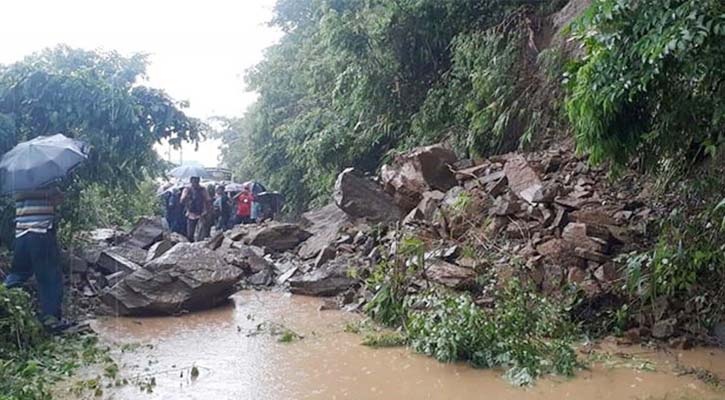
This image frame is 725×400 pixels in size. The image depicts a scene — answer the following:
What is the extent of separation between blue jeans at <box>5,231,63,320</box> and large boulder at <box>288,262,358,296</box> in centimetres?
350

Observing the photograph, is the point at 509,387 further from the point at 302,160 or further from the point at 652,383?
the point at 302,160

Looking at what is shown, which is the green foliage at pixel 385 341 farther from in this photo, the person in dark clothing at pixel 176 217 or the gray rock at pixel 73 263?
the person in dark clothing at pixel 176 217

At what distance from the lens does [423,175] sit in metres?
9.40

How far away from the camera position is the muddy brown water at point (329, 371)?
4348 mm

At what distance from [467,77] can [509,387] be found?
7363 mm

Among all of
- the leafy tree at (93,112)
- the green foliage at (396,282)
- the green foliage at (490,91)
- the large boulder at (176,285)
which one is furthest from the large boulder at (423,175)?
the leafy tree at (93,112)

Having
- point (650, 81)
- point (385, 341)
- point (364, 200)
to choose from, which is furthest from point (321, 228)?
point (650, 81)

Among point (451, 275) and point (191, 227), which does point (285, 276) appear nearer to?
point (451, 275)

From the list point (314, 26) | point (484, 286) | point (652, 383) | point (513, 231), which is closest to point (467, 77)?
point (513, 231)

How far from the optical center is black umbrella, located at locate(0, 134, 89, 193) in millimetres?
5551

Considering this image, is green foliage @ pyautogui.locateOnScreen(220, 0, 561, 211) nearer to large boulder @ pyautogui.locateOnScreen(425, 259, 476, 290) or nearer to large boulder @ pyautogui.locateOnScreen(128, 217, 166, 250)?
large boulder @ pyautogui.locateOnScreen(425, 259, 476, 290)

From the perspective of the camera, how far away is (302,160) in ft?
52.2

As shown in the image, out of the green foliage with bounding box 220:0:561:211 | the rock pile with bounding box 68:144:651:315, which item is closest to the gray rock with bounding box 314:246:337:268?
the rock pile with bounding box 68:144:651:315

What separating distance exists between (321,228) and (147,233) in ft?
10.2
